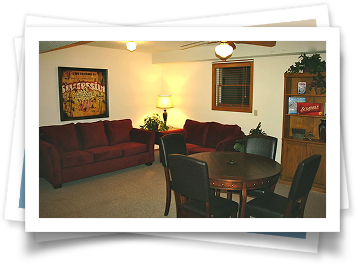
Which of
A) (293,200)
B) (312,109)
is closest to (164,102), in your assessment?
(312,109)

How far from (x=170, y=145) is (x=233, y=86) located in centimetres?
270

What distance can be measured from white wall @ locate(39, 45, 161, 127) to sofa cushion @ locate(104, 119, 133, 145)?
0.62 metres

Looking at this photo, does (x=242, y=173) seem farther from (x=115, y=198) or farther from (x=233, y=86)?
(x=233, y=86)

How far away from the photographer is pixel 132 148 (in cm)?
550

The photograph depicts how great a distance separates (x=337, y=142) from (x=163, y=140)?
2.06 meters

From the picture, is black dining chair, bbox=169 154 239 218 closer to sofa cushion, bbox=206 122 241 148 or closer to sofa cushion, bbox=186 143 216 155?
sofa cushion, bbox=186 143 216 155

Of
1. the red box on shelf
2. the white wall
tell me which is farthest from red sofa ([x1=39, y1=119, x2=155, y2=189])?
the red box on shelf

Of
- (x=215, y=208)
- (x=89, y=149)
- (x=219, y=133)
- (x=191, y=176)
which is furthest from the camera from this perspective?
(x=219, y=133)

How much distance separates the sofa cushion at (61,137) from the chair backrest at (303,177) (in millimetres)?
3773

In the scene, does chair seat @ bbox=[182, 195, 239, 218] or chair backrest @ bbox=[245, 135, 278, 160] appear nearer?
chair seat @ bbox=[182, 195, 239, 218]

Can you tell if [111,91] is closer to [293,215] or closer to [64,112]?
[64,112]

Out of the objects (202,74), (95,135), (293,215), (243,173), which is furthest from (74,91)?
(293,215)

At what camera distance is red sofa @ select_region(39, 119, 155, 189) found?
4594 millimetres

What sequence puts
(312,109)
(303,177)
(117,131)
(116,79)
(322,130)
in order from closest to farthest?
(303,177) → (322,130) → (312,109) → (117,131) → (116,79)
